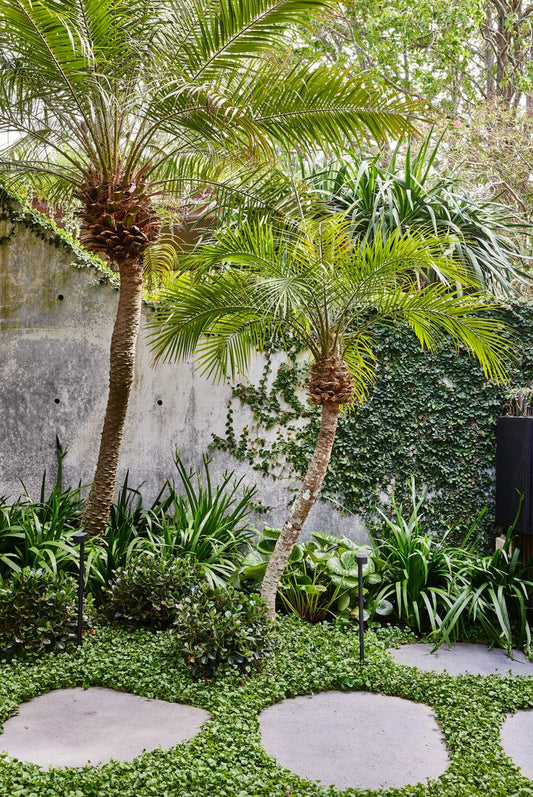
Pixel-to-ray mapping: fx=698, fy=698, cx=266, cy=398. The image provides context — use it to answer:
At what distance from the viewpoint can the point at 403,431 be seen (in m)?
6.58

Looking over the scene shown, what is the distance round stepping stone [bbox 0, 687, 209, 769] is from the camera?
10.7ft

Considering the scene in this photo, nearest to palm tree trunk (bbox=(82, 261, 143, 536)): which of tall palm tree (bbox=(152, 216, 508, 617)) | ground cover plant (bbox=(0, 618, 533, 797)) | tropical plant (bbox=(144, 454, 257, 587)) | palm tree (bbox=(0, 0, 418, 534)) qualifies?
palm tree (bbox=(0, 0, 418, 534))

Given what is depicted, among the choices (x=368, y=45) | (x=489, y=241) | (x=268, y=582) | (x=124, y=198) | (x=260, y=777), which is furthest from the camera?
(x=368, y=45)

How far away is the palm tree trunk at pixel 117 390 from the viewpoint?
18.0 feet

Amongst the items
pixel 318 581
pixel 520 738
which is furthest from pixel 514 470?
pixel 520 738

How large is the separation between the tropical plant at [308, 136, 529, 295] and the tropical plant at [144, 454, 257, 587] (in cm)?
283

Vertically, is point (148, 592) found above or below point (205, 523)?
below

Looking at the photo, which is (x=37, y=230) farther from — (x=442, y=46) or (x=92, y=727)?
(x=442, y=46)

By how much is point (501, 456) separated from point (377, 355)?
4.85 ft

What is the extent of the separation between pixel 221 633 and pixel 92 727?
0.92m

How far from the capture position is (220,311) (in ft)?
16.9

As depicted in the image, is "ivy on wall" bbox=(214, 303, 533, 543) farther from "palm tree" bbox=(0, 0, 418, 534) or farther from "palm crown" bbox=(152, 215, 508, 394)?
"palm tree" bbox=(0, 0, 418, 534)

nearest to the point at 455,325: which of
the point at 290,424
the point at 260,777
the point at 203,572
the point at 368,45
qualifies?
the point at 290,424

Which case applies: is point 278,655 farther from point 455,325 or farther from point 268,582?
point 455,325
